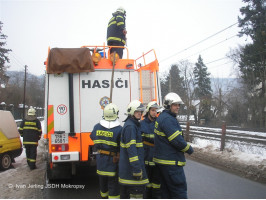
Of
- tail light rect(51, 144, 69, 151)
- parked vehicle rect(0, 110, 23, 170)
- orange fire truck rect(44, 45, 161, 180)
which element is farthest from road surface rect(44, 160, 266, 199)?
parked vehicle rect(0, 110, 23, 170)

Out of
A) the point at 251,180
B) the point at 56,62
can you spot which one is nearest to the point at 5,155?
the point at 56,62

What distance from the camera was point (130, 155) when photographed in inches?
150

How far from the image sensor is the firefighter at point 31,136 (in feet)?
25.4

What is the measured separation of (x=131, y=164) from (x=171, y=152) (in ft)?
2.15

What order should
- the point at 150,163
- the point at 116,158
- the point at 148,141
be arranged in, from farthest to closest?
the point at 148,141, the point at 150,163, the point at 116,158

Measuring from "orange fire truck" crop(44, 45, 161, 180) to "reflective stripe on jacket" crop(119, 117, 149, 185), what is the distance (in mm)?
1745

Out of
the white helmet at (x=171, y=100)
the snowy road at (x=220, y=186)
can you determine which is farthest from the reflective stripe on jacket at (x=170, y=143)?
the snowy road at (x=220, y=186)

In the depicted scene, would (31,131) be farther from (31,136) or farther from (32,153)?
→ (32,153)

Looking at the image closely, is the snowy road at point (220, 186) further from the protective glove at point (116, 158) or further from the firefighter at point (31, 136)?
the firefighter at point (31, 136)

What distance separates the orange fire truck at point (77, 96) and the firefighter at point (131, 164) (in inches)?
68.2

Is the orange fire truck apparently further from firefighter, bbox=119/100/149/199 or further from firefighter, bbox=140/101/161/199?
firefighter, bbox=119/100/149/199

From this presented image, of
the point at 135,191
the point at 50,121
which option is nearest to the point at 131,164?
the point at 135,191

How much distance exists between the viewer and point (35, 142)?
779cm

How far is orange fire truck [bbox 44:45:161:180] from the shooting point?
5477 mm
